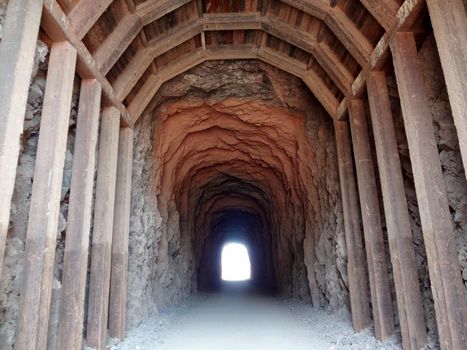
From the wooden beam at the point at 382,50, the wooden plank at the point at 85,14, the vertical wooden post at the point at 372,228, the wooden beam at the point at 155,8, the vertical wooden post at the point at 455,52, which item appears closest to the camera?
the vertical wooden post at the point at 455,52

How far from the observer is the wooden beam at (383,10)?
4605 mm

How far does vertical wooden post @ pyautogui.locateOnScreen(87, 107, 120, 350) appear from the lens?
5195 mm

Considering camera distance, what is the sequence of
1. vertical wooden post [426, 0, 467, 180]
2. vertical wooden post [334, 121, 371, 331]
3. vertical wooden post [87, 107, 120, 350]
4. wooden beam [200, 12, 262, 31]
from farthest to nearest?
wooden beam [200, 12, 262, 31]
vertical wooden post [334, 121, 371, 331]
vertical wooden post [87, 107, 120, 350]
vertical wooden post [426, 0, 467, 180]

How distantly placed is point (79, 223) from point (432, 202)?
4.27m

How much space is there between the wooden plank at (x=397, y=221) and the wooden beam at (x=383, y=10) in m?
0.87

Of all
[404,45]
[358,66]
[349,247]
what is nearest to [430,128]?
[404,45]

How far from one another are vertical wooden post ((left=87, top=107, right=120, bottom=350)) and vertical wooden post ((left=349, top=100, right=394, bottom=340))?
4031 millimetres

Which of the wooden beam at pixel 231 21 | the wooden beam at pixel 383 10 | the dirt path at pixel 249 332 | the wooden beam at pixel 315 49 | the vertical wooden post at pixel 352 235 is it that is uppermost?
the wooden beam at pixel 231 21

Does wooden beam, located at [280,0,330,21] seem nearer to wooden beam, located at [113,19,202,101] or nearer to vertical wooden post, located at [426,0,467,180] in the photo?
wooden beam, located at [113,19,202,101]

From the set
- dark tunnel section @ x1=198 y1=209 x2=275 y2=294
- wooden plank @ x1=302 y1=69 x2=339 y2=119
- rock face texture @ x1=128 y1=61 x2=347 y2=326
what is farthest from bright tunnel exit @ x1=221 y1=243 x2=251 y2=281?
wooden plank @ x1=302 y1=69 x2=339 y2=119

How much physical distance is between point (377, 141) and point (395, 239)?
4.76 feet

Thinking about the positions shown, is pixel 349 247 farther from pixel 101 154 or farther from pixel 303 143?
pixel 101 154

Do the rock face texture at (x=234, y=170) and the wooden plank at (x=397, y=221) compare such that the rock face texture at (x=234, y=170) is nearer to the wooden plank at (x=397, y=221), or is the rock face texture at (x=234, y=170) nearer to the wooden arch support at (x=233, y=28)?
the wooden arch support at (x=233, y=28)

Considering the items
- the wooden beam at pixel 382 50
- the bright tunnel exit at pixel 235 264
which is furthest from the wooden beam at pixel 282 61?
the bright tunnel exit at pixel 235 264
